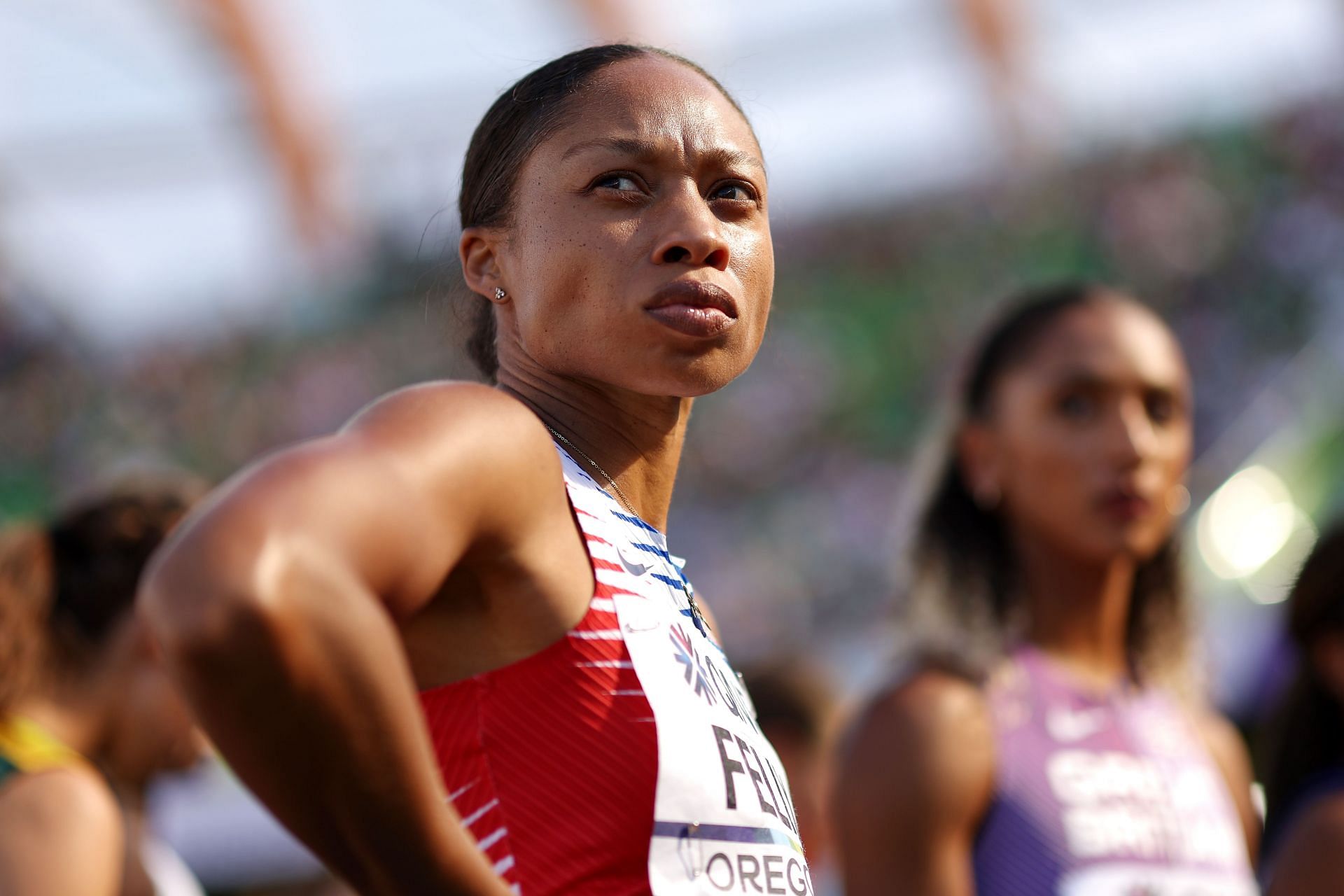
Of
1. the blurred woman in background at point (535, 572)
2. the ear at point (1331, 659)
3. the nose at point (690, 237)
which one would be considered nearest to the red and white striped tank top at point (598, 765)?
the blurred woman in background at point (535, 572)

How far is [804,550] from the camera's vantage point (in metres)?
14.6

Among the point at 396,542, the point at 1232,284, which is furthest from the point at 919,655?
the point at 1232,284

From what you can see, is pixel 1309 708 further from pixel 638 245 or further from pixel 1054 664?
pixel 638 245

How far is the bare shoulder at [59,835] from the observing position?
2.58m

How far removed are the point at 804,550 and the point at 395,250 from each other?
26.6 ft

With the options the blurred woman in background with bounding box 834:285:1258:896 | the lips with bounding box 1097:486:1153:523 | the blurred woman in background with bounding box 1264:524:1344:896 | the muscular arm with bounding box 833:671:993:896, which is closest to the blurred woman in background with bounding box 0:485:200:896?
the muscular arm with bounding box 833:671:993:896

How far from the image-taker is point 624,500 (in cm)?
165

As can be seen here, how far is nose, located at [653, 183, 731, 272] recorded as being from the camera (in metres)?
1.53

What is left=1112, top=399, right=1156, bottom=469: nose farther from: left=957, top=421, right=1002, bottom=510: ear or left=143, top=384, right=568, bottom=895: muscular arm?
left=143, top=384, right=568, bottom=895: muscular arm

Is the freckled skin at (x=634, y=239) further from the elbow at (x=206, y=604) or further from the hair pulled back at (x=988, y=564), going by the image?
the hair pulled back at (x=988, y=564)

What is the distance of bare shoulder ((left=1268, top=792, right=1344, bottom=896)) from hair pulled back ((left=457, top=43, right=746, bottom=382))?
6.26 feet

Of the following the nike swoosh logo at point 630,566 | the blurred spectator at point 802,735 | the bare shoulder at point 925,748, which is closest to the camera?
the nike swoosh logo at point 630,566

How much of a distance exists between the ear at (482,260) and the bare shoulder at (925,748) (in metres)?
1.39

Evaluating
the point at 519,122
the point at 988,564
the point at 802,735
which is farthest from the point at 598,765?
the point at 802,735
